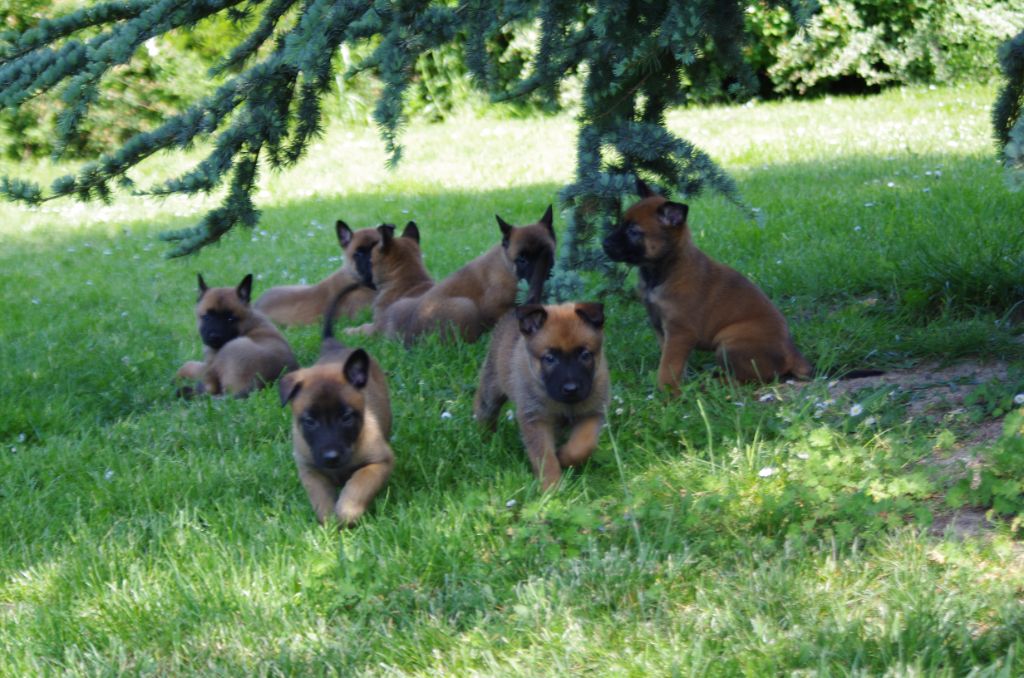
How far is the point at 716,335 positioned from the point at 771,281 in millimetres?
1665

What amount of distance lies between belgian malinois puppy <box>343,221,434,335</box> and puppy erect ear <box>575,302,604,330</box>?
3.58 m

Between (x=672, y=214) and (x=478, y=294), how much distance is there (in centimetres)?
190

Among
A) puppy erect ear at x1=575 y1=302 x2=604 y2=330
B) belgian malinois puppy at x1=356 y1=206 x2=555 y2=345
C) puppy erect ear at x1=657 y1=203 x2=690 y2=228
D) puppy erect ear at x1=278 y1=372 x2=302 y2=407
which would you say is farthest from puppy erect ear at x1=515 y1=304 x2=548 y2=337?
belgian malinois puppy at x1=356 y1=206 x2=555 y2=345

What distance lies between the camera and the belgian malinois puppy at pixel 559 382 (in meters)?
4.92

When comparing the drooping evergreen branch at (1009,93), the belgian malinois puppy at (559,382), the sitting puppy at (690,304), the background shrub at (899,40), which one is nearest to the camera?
the drooping evergreen branch at (1009,93)

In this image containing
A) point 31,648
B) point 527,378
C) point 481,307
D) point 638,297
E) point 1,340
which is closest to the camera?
point 31,648

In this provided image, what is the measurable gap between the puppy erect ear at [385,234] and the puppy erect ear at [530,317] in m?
3.65

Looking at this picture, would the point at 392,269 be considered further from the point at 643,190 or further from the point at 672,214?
the point at 672,214

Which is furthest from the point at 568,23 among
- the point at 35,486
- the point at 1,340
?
the point at 1,340

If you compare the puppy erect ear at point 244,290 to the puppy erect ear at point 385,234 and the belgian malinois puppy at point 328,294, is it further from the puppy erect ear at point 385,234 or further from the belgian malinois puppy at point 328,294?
the puppy erect ear at point 385,234

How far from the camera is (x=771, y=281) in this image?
7.79 meters

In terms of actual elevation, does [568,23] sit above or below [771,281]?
above

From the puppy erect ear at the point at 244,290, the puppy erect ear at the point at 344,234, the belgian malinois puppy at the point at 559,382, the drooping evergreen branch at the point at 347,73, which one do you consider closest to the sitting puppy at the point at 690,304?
the drooping evergreen branch at the point at 347,73

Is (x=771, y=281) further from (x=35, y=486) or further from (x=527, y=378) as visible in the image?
(x=35, y=486)
